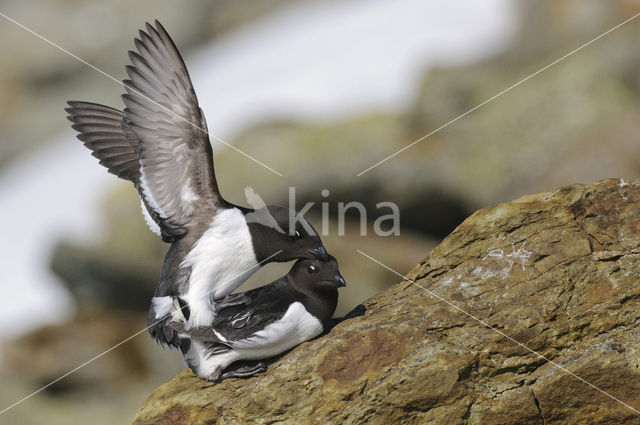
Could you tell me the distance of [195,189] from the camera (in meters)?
8.45

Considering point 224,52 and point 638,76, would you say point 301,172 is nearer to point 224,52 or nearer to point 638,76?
point 638,76

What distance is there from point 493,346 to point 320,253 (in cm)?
177

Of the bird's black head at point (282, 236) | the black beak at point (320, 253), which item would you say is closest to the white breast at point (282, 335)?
the black beak at point (320, 253)

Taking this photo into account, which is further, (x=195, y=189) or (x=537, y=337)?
(x=195, y=189)

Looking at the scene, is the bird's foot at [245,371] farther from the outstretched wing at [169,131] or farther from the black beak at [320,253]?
the outstretched wing at [169,131]

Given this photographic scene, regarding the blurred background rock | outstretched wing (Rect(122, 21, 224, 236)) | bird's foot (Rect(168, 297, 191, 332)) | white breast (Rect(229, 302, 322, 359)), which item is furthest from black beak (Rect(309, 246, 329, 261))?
the blurred background rock

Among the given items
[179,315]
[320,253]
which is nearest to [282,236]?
[320,253]

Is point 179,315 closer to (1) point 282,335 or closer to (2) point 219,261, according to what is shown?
(2) point 219,261

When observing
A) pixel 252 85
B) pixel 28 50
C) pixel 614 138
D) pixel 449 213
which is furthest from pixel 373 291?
pixel 28 50

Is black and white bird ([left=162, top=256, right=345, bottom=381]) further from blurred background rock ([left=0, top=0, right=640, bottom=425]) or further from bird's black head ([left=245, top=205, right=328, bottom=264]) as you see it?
blurred background rock ([left=0, top=0, right=640, bottom=425])

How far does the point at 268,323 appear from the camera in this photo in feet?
25.2

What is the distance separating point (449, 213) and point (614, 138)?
11.0 feet

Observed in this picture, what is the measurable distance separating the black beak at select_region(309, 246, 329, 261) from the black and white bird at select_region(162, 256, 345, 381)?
2.4 inches

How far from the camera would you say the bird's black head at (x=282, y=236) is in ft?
26.9
